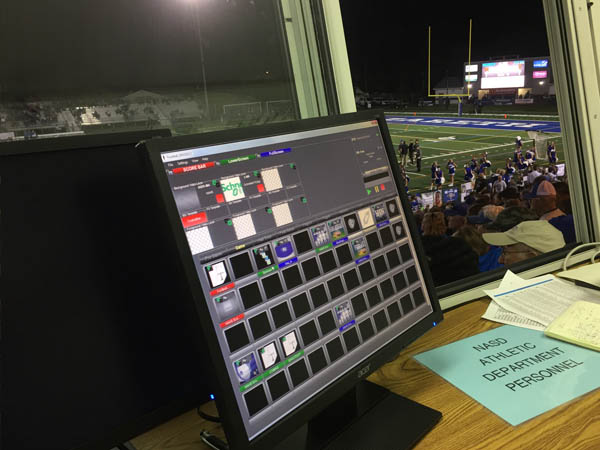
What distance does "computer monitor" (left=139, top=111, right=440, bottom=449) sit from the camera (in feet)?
1.90

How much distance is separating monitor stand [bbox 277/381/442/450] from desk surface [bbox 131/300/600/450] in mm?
26

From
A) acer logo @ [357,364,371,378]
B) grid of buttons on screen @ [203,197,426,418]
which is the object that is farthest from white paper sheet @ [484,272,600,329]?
acer logo @ [357,364,371,378]

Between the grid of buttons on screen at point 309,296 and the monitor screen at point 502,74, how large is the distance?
146 centimetres

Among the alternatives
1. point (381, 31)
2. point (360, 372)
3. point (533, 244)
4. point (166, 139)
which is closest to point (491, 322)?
point (360, 372)

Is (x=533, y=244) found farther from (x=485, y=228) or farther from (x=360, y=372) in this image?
(x=360, y=372)

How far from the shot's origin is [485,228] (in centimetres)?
204

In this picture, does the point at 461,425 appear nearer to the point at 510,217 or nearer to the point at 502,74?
the point at 510,217

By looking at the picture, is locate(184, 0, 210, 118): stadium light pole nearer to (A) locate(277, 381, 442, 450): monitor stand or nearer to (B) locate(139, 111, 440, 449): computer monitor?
(B) locate(139, 111, 440, 449): computer monitor

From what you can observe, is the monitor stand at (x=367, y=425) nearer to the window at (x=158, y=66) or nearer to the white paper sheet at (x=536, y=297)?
the white paper sheet at (x=536, y=297)

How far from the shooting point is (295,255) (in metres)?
0.69

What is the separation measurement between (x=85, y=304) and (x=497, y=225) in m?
1.83

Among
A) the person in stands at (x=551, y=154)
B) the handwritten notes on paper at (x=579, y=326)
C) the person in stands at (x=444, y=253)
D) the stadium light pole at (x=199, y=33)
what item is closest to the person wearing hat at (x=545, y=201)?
the person in stands at (x=551, y=154)

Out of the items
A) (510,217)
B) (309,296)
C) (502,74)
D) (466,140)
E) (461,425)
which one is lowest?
(461,425)

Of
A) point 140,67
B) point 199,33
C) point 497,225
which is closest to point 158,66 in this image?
point 140,67
